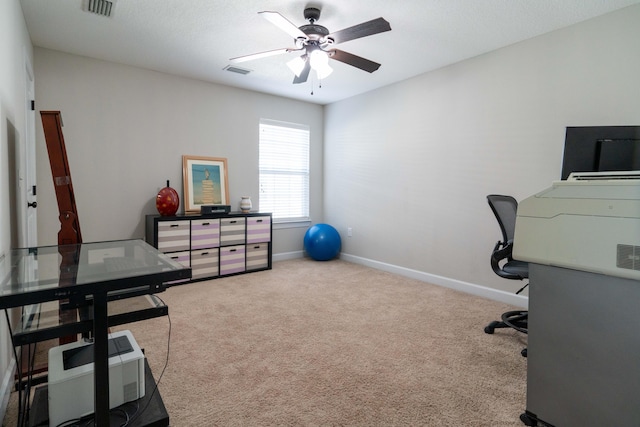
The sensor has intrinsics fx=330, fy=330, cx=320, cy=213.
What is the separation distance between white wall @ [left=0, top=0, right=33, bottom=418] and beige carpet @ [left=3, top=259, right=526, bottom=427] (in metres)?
0.34

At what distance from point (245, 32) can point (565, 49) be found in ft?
9.20

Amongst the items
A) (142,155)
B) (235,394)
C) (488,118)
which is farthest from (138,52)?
(488,118)

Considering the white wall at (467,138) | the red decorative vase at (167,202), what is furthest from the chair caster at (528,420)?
the red decorative vase at (167,202)

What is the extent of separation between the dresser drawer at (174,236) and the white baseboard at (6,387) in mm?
1870

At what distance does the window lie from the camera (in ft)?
16.4

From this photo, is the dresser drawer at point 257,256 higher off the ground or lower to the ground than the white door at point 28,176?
lower

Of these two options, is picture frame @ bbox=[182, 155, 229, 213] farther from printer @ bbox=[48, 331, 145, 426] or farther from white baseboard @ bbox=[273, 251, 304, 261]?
printer @ bbox=[48, 331, 145, 426]

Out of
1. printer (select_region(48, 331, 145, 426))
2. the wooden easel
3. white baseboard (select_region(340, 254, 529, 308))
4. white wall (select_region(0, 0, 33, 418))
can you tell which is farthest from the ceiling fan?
white baseboard (select_region(340, 254, 529, 308))

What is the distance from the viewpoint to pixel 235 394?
182 cm

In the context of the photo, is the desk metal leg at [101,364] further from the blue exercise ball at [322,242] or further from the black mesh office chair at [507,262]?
the blue exercise ball at [322,242]

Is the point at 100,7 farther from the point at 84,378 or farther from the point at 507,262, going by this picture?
the point at 507,262

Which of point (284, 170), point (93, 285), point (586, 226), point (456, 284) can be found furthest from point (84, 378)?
point (284, 170)

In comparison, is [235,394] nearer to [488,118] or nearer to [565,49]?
[488,118]

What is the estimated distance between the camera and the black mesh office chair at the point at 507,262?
2480 millimetres
